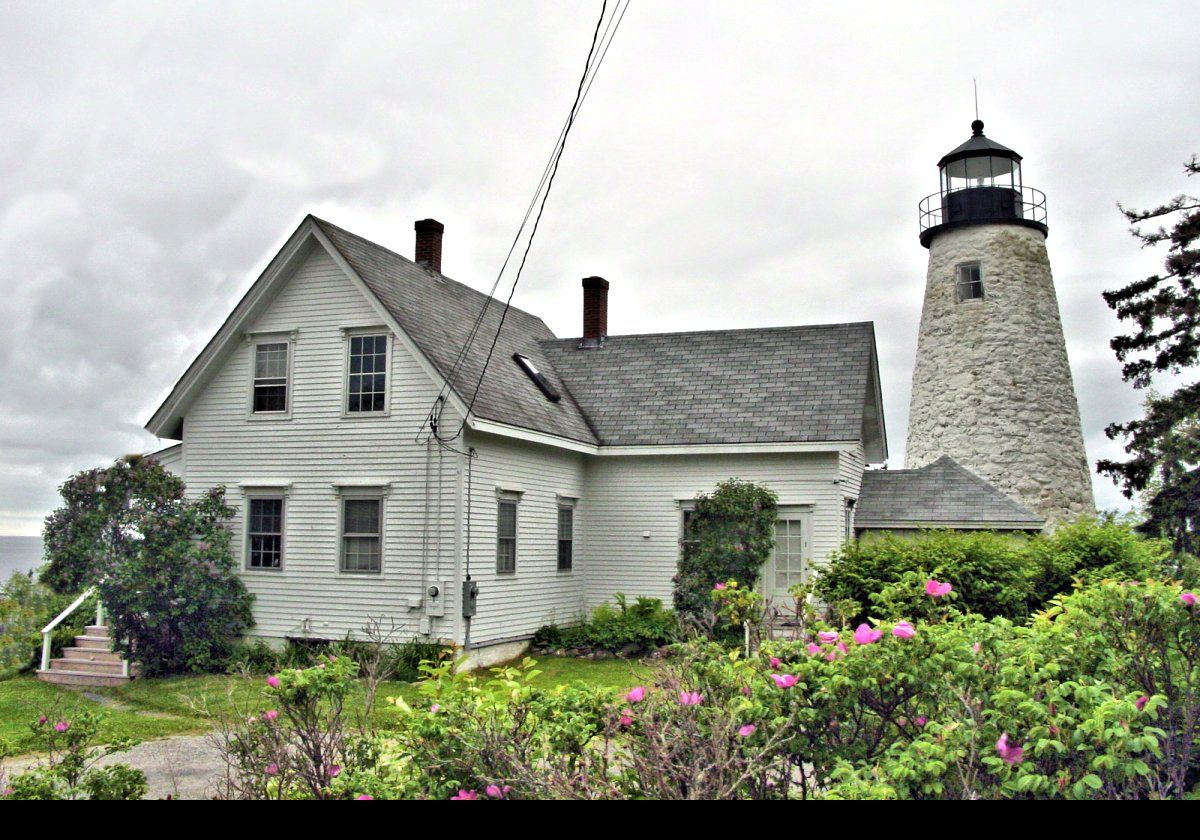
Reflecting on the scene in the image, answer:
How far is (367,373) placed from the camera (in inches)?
547

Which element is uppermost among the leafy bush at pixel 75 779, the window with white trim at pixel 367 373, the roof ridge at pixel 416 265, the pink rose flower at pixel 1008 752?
the roof ridge at pixel 416 265

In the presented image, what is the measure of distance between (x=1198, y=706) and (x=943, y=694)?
1.17 metres

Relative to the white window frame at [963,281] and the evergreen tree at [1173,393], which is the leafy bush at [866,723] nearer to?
the evergreen tree at [1173,393]

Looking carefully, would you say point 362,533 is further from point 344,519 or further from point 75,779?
point 75,779

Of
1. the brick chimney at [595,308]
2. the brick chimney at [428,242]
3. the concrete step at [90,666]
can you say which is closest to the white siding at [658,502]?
the brick chimney at [595,308]

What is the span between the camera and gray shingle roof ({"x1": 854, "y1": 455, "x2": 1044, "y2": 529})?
16.5 meters

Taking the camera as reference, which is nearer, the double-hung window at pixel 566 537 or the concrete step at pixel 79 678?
the concrete step at pixel 79 678

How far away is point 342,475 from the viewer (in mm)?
13844

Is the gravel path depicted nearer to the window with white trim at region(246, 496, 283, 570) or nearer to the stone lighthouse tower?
the window with white trim at region(246, 496, 283, 570)

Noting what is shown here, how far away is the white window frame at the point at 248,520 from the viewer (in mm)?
13938

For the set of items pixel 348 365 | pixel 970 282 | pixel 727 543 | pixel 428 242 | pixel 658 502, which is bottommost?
pixel 727 543

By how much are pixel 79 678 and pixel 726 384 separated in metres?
11.3

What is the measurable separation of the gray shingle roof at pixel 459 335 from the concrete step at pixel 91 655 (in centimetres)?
591

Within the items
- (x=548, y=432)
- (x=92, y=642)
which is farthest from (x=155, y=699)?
(x=548, y=432)
